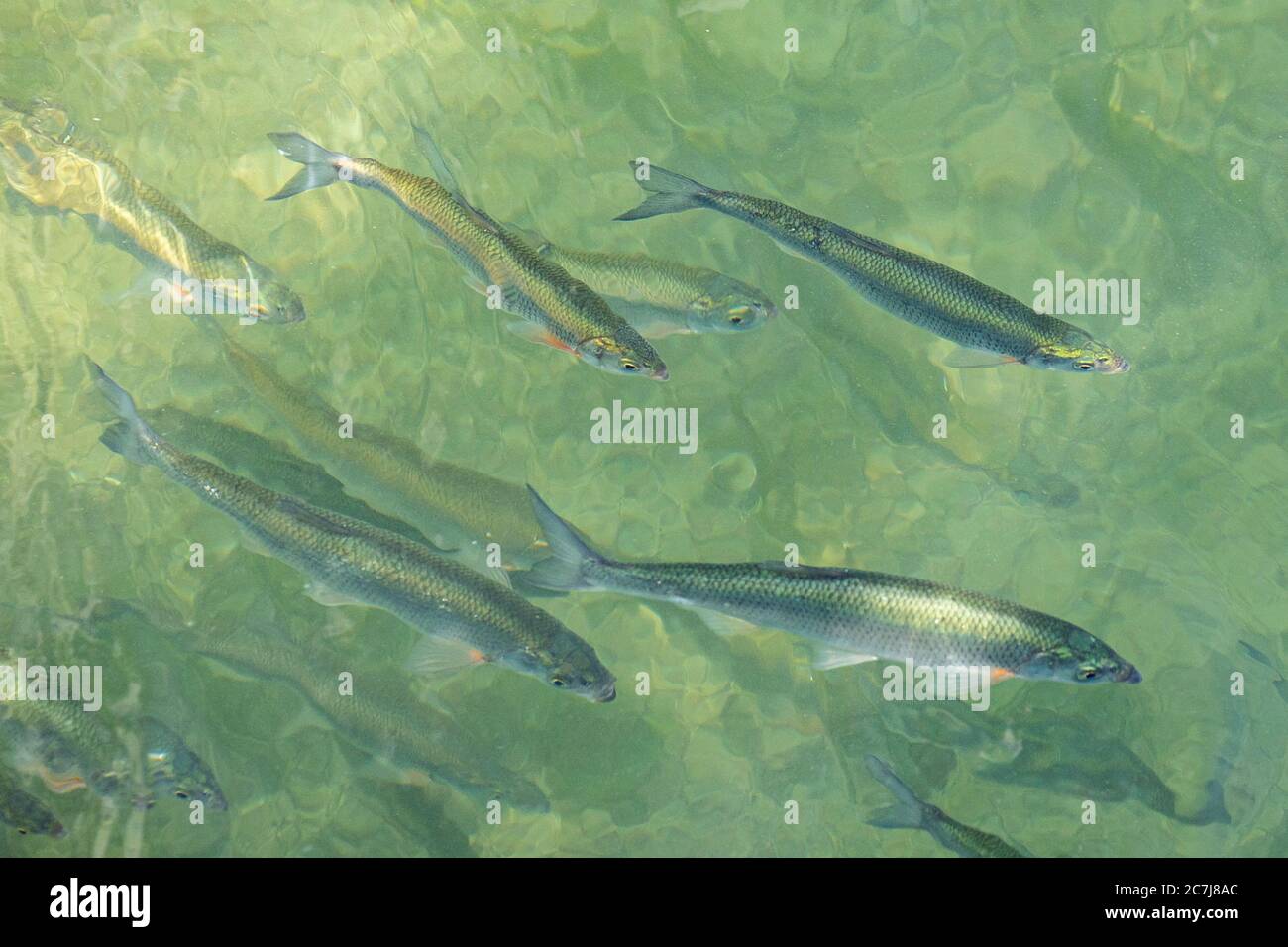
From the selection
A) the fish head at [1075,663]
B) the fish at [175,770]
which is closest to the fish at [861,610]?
the fish head at [1075,663]

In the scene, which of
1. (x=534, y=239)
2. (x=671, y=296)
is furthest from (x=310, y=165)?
(x=671, y=296)

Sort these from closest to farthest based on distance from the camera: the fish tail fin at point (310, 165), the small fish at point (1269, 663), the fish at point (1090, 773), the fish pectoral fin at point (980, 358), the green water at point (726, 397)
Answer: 1. the fish pectoral fin at point (980, 358)
2. the fish tail fin at point (310, 165)
3. the fish at point (1090, 773)
4. the green water at point (726, 397)
5. the small fish at point (1269, 663)

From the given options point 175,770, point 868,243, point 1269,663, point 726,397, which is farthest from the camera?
point 726,397

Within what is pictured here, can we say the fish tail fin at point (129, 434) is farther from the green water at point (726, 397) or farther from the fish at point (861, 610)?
the fish at point (861, 610)

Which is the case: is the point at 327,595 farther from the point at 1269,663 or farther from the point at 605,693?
the point at 1269,663

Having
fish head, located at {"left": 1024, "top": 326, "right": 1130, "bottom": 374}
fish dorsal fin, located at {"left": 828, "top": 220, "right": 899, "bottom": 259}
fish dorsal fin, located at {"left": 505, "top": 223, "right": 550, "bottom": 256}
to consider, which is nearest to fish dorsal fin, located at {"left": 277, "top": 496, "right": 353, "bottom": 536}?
fish dorsal fin, located at {"left": 505, "top": 223, "right": 550, "bottom": 256}
